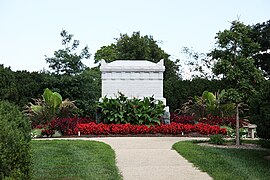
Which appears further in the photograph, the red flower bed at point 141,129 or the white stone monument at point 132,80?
the white stone monument at point 132,80

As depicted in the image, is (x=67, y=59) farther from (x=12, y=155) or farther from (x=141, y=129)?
(x=12, y=155)

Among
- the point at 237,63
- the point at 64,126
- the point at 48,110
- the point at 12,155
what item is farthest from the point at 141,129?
the point at 12,155

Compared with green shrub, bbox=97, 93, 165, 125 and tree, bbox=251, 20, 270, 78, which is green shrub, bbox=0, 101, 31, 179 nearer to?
green shrub, bbox=97, 93, 165, 125

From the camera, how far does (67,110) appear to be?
1609cm

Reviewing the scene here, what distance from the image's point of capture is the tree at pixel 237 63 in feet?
35.9

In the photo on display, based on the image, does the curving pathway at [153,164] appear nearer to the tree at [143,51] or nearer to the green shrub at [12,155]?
the green shrub at [12,155]

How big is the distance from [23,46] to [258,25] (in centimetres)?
2144

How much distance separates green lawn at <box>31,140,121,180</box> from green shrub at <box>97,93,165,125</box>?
494cm

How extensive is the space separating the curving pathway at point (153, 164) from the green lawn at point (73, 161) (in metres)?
0.24

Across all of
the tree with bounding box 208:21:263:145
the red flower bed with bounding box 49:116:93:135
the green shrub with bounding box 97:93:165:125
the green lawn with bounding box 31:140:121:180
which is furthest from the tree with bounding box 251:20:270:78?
the green lawn with bounding box 31:140:121:180

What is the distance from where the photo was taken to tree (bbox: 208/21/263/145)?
10.9 meters

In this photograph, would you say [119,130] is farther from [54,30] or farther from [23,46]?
[54,30]

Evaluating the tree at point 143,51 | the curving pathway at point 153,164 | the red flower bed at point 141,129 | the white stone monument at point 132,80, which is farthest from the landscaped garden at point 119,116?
the tree at point 143,51

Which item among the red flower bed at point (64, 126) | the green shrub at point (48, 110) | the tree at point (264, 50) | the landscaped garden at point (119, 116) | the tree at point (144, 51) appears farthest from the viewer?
the tree at point (264, 50)
